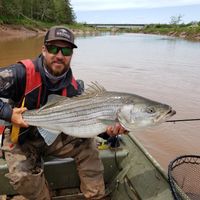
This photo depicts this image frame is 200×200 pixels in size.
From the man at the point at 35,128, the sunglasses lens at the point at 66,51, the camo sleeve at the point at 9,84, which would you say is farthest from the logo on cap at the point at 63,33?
the camo sleeve at the point at 9,84

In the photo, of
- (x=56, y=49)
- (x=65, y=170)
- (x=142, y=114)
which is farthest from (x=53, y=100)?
(x=65, y=170)

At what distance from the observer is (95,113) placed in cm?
374

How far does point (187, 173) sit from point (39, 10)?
81438mm

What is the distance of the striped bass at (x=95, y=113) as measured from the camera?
3.64 m

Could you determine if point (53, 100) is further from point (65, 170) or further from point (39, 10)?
point (39, 10)

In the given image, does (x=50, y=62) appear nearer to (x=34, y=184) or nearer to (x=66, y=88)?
(x=66, y=88)

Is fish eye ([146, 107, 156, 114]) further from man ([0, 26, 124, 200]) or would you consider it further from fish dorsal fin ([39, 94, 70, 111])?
fish dorsal fin ([39, 94, 70, 111])

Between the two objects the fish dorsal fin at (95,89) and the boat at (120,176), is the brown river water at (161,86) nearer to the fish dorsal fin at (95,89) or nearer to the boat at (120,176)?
the boat at (120,176)

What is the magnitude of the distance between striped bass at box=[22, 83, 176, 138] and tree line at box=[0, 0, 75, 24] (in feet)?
175

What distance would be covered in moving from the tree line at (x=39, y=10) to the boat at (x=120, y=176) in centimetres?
5280

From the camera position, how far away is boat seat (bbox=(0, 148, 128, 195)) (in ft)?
15.1

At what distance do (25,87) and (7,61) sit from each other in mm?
16815

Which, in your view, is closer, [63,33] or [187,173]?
[63,33]

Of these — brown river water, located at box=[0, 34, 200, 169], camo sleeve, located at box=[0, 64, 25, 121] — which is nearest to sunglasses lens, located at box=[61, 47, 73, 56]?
camo sleeve, located at box=[0, 64, 25, 121]
